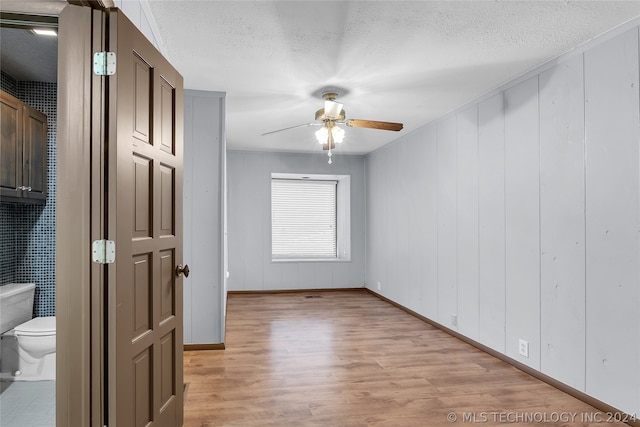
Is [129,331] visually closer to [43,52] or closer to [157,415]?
[157,415]

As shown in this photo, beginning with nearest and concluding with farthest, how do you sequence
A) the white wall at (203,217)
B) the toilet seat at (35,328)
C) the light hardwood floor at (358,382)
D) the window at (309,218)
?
the light hardwood floor at (358,382) → the toilet seat at (35,328) → the white wall at (203,217) → the window at (309,218)

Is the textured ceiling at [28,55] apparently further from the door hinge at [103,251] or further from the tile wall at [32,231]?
the door hinge at [103,251]

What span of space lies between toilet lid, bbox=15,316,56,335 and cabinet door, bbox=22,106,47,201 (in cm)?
98

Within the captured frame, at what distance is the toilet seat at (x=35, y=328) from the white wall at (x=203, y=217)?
1.18 meters

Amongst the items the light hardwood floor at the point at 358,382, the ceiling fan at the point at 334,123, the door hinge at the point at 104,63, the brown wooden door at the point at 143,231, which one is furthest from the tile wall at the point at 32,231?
the ceiling fan at the point at 334,123

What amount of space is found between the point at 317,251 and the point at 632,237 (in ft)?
17.9

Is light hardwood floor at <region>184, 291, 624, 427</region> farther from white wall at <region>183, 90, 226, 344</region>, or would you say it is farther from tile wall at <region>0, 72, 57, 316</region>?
tile wall at <region>0, 72, 57, 316</region>

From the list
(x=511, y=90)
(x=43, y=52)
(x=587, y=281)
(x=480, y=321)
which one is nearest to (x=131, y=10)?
(x=43, y=52)

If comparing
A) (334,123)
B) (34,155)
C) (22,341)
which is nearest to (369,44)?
(334,123)

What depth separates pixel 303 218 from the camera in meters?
7.36

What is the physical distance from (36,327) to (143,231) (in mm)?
1910

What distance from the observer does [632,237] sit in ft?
7.93

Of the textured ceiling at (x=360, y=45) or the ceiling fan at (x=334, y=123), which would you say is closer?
the textured ceiling at (x=360, y=45)

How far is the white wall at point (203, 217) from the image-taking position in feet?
12.8
